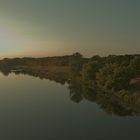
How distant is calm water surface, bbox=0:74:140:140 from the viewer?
25562 mm

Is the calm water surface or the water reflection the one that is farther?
the water reflection

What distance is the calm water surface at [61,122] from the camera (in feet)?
83.9

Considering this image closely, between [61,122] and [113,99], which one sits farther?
[113,99]

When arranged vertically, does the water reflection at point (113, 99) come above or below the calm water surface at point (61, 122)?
above

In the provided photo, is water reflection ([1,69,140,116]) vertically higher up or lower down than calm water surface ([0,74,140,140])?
higher up

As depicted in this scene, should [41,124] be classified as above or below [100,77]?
below

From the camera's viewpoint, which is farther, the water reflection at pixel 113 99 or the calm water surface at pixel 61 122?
the water reflection at pixel 113 99

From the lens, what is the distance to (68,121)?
30.8m

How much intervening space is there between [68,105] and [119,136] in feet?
51.1

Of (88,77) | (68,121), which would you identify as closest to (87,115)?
(68,121)

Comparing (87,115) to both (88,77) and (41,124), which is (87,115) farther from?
(88,77)

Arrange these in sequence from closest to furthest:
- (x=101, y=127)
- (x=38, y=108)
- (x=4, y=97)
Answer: (x=101, y=127)
(x=38, y=108)
(x=4, y=97)

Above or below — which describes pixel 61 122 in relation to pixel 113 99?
below

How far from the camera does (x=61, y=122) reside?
3027 cm
